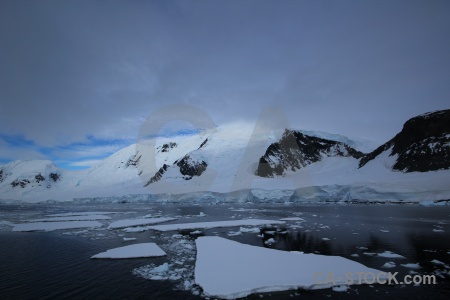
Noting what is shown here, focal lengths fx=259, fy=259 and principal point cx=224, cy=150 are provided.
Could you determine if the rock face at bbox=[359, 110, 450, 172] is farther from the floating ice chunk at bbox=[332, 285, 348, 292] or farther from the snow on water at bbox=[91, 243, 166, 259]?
the snow on water at bbox=[91, 243, 166, 259]

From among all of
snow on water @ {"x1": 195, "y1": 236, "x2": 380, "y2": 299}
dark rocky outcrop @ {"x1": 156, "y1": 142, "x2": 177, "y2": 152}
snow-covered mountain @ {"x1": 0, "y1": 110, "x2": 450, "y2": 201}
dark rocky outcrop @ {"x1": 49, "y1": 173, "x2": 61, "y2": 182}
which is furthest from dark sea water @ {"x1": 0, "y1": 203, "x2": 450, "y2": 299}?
dark rocky outcrop @ {"x1": 49, "y1": 173, "x2": 61, "y2": 182}

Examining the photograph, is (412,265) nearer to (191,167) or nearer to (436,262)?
(436,262)

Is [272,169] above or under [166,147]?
under

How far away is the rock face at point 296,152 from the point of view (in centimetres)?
8475

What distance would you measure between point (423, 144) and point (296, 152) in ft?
134

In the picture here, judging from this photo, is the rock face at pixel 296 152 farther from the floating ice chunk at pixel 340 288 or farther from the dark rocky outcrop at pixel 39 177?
the dark rocky outcrop at pixel 39 177

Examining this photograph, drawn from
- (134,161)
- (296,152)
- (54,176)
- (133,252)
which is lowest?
(133,252)

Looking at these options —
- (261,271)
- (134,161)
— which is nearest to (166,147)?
(134,161)

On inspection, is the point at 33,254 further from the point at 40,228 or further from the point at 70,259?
the point at 40,228

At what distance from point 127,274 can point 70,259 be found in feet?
13.4

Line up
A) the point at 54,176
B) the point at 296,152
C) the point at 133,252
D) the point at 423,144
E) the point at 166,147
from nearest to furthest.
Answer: the point at 133,252
the point at 423,144
the point at 296,152
the point at 54,176
the point at 166,147

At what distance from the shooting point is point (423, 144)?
59.4 meters

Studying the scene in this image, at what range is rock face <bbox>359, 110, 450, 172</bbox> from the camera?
52500 millimetres

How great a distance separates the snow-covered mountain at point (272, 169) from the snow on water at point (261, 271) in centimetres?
3865
